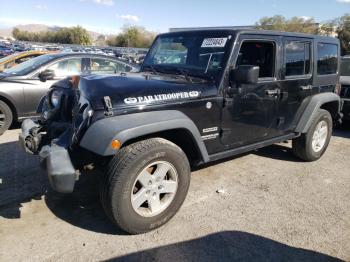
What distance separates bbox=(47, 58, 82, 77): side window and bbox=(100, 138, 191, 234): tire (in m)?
4.47

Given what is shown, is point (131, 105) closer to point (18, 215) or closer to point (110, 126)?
point (110, 126)

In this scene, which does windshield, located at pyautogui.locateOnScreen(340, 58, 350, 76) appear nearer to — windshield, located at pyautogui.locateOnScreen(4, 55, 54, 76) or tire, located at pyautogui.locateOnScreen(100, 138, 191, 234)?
tire, located at pyautogui.locateOnScreen(100, 138, 191, 234)

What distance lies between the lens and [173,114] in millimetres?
3285

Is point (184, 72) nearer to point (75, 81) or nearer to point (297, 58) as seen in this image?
point (75, 81)

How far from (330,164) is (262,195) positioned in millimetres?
1810

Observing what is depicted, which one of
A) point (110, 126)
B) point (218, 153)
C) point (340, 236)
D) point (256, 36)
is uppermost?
point (256, 36)

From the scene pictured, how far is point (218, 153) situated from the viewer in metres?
3.90

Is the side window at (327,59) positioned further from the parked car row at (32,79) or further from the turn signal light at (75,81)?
the turn signal light at (75,81)

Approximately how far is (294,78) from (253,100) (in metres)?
0.93

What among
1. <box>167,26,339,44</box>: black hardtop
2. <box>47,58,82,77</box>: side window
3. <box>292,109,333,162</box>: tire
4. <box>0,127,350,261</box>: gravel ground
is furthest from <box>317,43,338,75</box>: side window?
<box>47,58,82,77</box>: side window

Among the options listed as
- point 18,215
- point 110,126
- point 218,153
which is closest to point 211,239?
point 218,153

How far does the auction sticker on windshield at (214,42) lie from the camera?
3.83 m

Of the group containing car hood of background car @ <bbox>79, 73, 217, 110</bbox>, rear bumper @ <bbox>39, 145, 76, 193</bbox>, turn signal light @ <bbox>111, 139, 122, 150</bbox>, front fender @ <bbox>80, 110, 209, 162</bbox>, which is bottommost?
rear bumper @ <bbox>39, 145, 76, 193</bbox>

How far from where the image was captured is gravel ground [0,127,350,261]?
2980 mm
